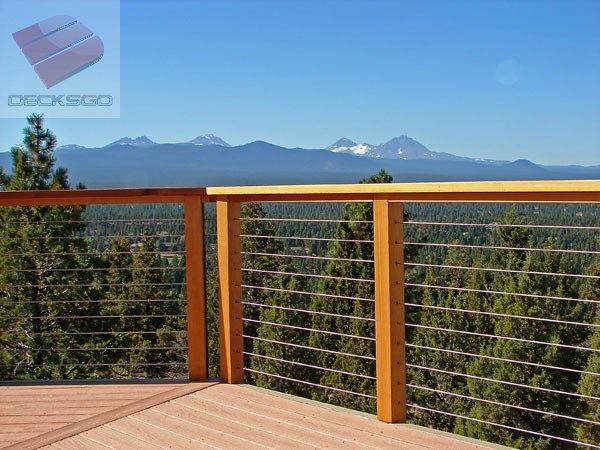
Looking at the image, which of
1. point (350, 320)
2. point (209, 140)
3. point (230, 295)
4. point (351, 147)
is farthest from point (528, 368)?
point (351, 147)

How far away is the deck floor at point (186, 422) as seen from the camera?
2.66 metres

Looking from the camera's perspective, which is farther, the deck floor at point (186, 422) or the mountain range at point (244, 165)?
the mountain range at point (244, 165)

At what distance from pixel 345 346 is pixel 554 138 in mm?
83378

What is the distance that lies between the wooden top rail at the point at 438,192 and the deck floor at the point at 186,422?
0.98 meters

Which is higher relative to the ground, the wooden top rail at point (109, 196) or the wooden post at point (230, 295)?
the wooden top rail at point (109, 196)

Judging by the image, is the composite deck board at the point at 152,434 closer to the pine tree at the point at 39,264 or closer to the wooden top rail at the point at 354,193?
the wooden top rail at the point at 354,193

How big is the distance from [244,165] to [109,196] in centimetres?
12530

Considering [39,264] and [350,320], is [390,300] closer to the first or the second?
[39,264]

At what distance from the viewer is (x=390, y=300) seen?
2.81 meters

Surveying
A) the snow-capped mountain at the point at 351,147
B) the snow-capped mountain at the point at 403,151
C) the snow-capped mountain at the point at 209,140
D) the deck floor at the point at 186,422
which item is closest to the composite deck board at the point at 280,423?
the deck floor at the point at 186,422

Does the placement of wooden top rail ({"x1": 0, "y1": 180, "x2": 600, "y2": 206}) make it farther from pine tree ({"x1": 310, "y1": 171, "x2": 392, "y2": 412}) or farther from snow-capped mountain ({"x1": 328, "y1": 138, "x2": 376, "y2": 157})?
snow-capped mountain ({"x1": 328, "y1": 138, "x2": 376, "y2": 157})

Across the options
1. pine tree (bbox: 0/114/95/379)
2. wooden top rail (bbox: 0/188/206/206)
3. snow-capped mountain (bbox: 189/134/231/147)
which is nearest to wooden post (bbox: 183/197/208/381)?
wooden top rail (bbox: 0/188/206/206)

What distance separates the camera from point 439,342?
22.0m

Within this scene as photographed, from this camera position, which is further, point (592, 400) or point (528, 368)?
point (528, 368)
